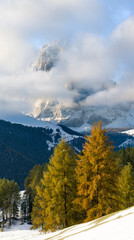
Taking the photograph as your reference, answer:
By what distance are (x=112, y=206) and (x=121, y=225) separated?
1139cm

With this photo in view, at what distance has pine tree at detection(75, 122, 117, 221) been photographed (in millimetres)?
22375

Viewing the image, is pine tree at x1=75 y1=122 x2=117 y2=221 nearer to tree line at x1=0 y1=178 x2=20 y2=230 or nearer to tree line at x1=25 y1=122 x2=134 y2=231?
tree line at x1=25 y1=122 x2=134 y2=231

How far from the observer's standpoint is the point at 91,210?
73.0 ft

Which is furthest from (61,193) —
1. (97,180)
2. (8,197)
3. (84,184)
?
(8,197)

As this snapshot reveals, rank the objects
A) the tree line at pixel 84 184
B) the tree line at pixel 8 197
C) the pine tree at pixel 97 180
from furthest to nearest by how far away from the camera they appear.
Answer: the tree line at pixel 8 197
the tree line at pixel 84 184
the pine tree at pixel 97 180

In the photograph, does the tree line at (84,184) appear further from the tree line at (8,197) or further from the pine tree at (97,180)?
the tree line at (8,197)

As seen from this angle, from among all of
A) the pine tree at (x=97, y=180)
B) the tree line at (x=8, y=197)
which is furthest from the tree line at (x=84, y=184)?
the tree line at (x=8, y=197)

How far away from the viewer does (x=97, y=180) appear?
22.3m

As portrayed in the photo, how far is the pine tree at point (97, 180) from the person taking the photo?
22.4m

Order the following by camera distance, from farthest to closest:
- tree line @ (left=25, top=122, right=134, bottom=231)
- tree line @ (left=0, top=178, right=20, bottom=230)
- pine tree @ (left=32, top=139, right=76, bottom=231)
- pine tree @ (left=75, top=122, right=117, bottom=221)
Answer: tree line @ (left=0, top=178, right=20, bottom=230)
pine tree @ (left=32, top=139, right=76, bottom=231)
tree line @ (left=25, top=122, right=134, bottom=231)
pine tree @ (left=75, top=122, right=117, bottom=221)

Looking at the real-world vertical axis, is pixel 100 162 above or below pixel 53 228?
above

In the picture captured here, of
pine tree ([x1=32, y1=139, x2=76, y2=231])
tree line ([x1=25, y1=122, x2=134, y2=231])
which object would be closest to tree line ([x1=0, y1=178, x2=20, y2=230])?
tree line ([x1=25, y1=122, x2=134, y2=231])

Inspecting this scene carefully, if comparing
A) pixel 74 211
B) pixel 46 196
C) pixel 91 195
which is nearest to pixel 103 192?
pixel 91 195

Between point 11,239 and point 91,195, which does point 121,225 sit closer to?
point 91,195
